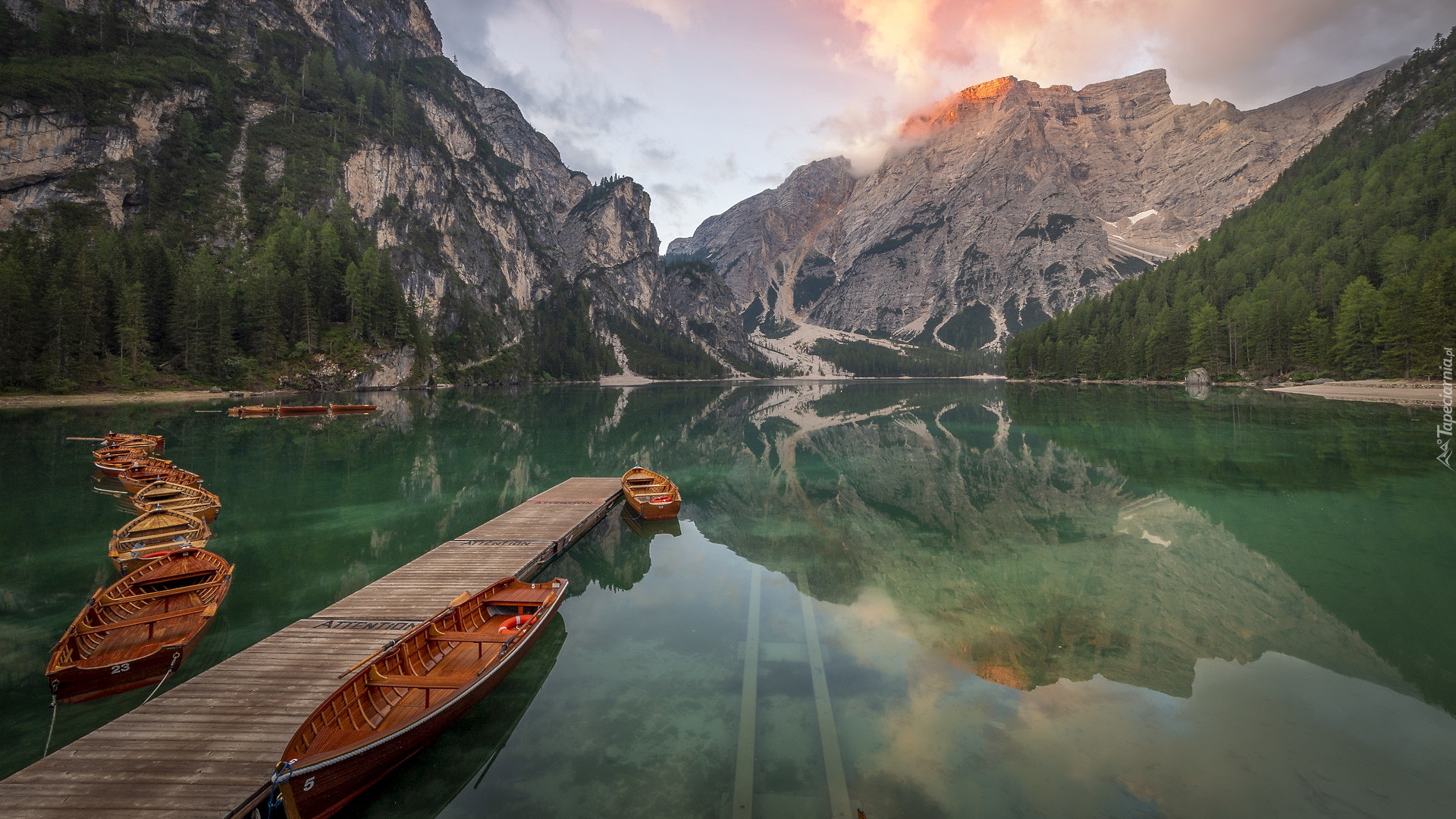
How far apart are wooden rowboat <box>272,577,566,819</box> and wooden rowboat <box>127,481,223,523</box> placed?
16.7 metres

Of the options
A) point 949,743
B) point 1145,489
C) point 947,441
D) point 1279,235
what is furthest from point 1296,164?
point 949,743

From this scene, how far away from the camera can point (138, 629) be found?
442 inches

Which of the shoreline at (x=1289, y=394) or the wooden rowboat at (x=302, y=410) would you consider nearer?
the shoreline at (x=1289, y=394)

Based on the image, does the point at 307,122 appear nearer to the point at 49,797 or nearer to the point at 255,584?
the point at 255,584

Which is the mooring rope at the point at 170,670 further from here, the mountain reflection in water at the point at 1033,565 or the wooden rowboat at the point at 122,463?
the wooden rowboat at the point at 122,463

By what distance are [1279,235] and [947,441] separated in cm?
→ 13008

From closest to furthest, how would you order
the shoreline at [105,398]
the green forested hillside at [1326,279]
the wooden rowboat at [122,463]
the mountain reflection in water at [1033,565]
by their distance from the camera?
the mountain reflection in water at [1033,565] → the wooden rowboat at [122,463] → the shoreline at [105,398] → the green forested hillside at [1326,279]

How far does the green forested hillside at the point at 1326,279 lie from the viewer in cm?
7731

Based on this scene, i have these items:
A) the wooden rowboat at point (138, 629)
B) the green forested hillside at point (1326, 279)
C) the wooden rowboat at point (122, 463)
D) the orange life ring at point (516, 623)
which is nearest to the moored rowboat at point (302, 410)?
the wooden rowboat at point (122, 463)

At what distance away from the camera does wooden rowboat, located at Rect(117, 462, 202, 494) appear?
83.9 feet

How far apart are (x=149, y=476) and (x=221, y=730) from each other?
87.0 feet

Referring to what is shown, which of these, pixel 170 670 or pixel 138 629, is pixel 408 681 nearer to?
pixel 170 670

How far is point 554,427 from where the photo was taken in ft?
193

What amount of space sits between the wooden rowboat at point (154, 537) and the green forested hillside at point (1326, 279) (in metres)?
113
